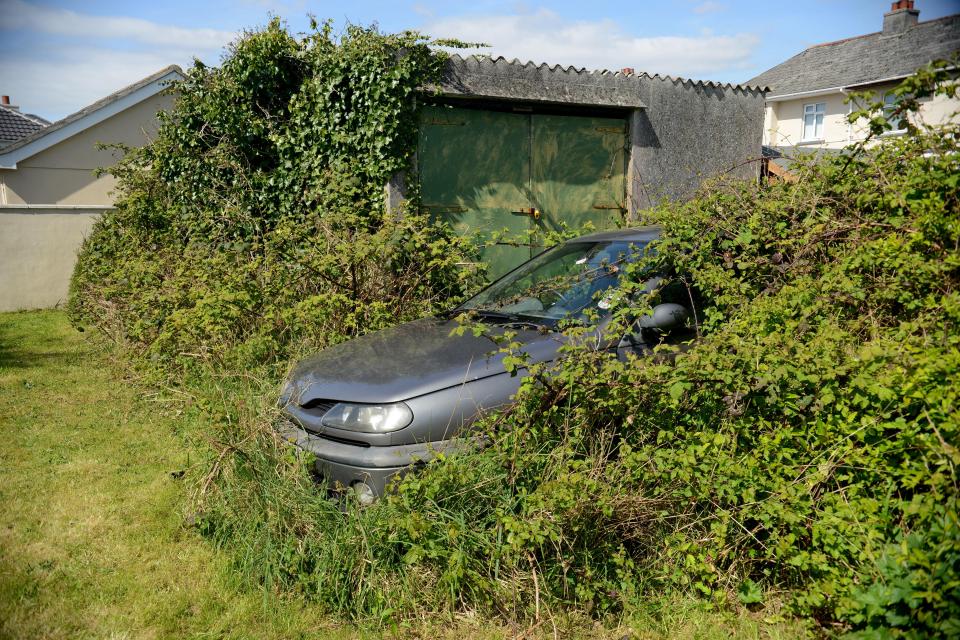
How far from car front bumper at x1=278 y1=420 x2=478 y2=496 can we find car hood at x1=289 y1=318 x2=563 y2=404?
0.26 meters

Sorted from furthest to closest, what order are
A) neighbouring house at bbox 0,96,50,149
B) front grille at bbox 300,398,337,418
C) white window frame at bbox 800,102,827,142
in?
white window frame at bbox 800,102,827,142 → neighbouring house at bbox 0,96,50,149 → front grille at bbox 300,398,337,418

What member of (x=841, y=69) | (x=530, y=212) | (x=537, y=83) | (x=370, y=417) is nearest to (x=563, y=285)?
(x=370, y=417)

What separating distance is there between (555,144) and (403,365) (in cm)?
560

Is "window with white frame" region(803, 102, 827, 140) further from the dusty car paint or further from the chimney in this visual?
the dusty car paint

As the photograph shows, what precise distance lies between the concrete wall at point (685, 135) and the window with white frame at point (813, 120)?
1874cm

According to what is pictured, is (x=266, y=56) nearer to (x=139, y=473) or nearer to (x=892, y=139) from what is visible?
(x=139, y=473)

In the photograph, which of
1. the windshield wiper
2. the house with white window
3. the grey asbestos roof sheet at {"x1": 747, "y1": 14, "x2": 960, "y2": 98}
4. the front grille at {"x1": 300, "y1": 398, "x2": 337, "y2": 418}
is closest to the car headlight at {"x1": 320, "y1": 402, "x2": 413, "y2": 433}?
the front grille at {"x1": 300, "y1": 398, "x2": 337, "y2": 418}

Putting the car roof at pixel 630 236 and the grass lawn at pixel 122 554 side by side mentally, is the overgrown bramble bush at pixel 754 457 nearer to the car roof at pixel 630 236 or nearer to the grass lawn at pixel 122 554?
the grass lawn at pixel 122 554

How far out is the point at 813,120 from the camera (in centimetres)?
2680

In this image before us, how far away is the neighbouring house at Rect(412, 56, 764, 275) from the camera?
8.02m

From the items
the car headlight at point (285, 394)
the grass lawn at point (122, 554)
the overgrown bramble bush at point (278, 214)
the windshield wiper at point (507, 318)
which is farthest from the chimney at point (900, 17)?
the grass lawn at point (122, 554)

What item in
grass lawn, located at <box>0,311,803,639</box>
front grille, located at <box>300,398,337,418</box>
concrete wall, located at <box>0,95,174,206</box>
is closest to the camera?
grass lawn, located at <box>0,311,803,639</box>

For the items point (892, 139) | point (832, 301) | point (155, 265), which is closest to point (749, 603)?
point (832, 301)

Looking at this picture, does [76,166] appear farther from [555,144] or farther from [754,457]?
[754,457]
